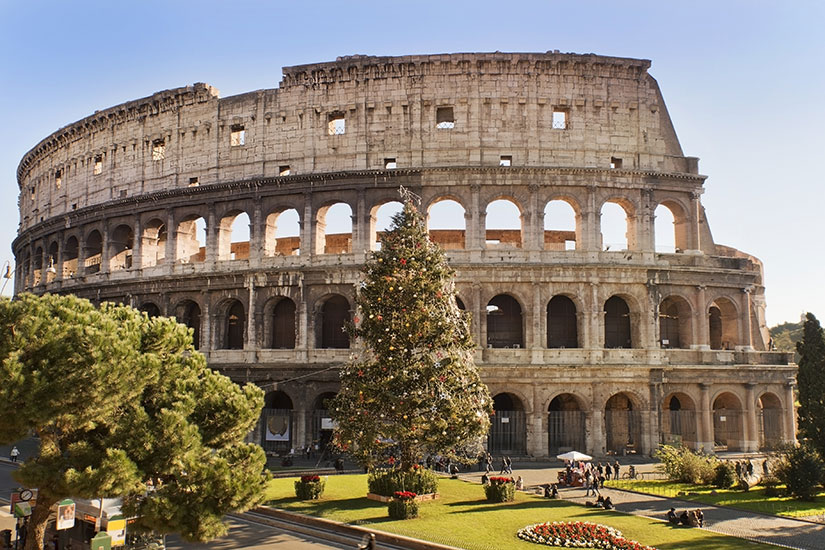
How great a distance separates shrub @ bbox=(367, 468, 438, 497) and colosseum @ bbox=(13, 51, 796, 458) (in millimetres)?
10000

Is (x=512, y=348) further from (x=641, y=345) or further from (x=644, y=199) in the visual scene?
(x=644, y=199)

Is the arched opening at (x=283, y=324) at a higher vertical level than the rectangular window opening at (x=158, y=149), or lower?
lower

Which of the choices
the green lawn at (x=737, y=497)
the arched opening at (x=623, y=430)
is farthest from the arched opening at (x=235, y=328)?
the green lawn at (x=737, y=497)

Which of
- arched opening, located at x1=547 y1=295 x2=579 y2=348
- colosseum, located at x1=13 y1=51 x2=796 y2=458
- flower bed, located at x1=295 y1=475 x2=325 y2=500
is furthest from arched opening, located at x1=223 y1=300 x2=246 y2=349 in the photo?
arched opening, located at x1=547 y1=295 x2=579 y2=348

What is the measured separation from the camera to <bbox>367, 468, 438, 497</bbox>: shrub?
22281 millimetres

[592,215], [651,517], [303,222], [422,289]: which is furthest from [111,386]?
[592,215]

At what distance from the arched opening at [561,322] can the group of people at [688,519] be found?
14.9m

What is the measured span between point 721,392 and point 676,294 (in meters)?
5.33

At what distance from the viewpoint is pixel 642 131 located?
34844mm

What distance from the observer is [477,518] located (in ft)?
66.2

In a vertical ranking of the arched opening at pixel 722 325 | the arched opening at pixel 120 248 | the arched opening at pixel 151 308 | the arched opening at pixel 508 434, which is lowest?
the arched opening at pixel 508 434

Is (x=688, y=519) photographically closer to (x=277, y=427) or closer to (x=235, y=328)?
(x=277, y=427)

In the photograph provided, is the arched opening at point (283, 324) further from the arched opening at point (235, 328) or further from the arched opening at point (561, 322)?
the arched opening at point (561, 322)

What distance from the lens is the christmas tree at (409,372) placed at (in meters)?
22.7
